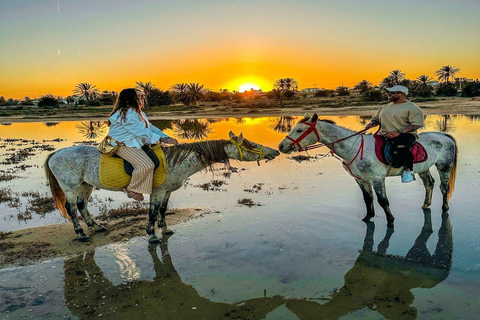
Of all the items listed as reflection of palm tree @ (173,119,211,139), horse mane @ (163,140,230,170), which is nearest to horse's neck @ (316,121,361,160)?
horse mane @ (163,140,230,170)

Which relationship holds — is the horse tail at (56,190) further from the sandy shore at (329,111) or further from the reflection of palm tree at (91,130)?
the sandy shore at (329,111)

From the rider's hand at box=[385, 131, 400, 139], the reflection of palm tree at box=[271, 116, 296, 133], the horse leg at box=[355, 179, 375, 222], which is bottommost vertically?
the horse leg at box=[355, 179, 375, 222]

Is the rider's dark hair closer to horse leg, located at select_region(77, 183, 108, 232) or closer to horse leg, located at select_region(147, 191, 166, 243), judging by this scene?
horse leg, located at select_region(147, 191, 166, 243)

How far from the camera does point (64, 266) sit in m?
5.50

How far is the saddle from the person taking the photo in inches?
255

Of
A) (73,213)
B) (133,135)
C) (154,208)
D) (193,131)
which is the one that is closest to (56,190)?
(73,213)

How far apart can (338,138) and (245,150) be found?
204cm

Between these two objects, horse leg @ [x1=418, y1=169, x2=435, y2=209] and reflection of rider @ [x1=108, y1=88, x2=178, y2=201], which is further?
horse leg @ [x1=418, y1=169, x2=435, y2=209]

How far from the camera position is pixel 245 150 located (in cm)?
608

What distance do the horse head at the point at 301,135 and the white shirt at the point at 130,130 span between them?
8.26 ft

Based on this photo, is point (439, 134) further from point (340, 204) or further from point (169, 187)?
point (169, 187)

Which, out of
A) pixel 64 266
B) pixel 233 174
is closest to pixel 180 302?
pixel 64 266

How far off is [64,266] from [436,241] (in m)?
6.60

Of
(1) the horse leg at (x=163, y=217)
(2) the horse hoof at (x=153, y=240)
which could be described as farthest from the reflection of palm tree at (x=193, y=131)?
(2) the horse hoof at (x=153, y=240)
